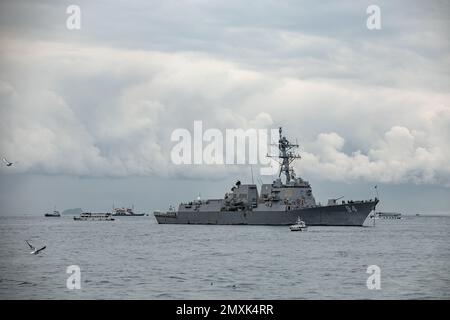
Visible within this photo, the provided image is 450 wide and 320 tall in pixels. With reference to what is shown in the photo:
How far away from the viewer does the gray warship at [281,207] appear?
95.6m

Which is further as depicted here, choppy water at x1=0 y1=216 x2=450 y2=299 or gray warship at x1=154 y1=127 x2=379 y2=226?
gray warship at x1=154 y1=127 x2=379 y2=226

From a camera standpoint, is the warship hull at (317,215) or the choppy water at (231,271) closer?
the choppy water at (231,271)

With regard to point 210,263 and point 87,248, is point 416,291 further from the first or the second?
point 87,248

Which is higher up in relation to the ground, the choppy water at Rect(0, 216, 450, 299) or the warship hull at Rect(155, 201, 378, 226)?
the warship hull at Rect(155, 201, 378, 226)

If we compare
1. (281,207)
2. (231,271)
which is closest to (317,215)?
(281,207)

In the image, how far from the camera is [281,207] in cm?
9794

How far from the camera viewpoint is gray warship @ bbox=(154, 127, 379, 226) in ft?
314

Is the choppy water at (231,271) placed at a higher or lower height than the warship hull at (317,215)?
lower

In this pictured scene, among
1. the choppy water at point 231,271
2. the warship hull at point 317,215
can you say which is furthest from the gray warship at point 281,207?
the choppy water at point 231,271

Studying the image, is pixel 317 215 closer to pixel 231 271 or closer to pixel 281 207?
pixel 281 207

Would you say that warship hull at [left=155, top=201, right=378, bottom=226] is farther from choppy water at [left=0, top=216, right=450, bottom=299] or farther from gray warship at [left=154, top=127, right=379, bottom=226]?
choppy water at [left=0, top=216, right=450, bottom=299]

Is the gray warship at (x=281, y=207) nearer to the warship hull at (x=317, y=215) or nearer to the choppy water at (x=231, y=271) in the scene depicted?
the warship hull at (x=317, y=215)

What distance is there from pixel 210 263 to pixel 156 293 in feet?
43.1

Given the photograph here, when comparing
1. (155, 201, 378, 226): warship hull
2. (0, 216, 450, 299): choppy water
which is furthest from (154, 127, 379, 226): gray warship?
(0, 216, 450, 299): choppy water
